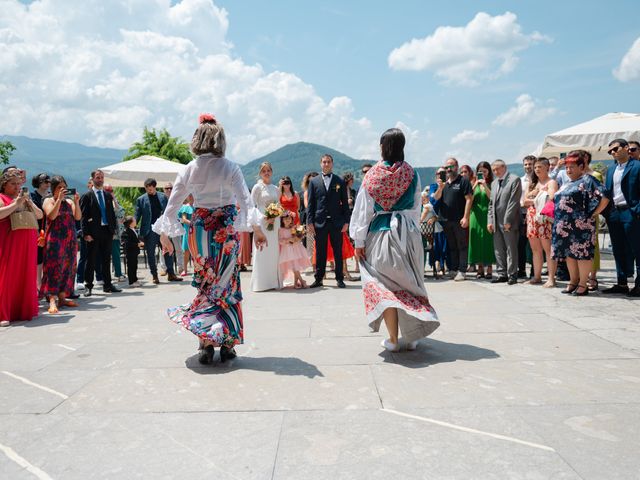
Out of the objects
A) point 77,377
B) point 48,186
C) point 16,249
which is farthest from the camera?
point 48,186

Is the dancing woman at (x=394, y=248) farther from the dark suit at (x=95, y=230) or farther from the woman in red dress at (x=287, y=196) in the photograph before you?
the dark suit at (x=95, y=230)

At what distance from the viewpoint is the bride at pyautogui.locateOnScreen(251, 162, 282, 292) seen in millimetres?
8688

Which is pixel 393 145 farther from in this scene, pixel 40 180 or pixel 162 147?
pixel 162 147

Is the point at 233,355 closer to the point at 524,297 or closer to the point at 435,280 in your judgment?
the point at 524,297

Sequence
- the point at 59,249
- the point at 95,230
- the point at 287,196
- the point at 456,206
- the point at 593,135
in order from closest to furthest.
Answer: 1. the point at 59,249
2. the point at 95,230
3. the point at 287,196
4. the point at 456,206
5. the point at 593,135

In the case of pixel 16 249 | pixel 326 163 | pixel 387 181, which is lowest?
pixel 16 249

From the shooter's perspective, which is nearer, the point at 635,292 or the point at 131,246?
the point at 635,292

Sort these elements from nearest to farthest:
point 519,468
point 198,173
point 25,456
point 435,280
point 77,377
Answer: point 519,468
point 25,456
point 77,377
point 198,173
point 435,280

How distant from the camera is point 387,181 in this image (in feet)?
14.5

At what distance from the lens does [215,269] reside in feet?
14.2

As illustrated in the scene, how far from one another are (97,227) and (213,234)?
5335mm

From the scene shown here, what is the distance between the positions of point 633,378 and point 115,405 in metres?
3.73

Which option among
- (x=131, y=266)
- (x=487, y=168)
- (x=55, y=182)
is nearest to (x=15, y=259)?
(x=55, y=182)

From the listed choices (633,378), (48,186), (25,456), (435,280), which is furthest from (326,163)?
(25,456)
